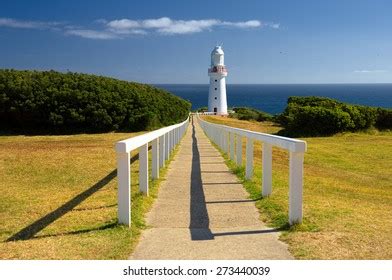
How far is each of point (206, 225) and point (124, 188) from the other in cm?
115

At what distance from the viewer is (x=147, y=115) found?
36.4 m

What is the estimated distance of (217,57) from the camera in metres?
74.8

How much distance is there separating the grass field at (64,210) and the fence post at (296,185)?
1827 millimetres

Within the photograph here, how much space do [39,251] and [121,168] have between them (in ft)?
4.17

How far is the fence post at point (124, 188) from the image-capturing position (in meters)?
5.88

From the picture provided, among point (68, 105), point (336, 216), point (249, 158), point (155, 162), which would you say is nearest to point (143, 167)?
point (155, 162)

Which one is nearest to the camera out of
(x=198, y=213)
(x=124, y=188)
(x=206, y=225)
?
(x=124, y=188)

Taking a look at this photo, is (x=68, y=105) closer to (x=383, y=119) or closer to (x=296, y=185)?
(x=383, y=119)

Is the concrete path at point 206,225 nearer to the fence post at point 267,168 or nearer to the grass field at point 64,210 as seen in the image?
the grass field at point 64,210

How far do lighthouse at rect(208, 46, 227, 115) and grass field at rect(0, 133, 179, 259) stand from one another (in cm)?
6076

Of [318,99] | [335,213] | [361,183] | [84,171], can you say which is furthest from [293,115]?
[335,213]

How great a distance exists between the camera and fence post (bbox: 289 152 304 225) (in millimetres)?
5977

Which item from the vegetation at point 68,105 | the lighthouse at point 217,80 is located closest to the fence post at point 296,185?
the vegetation at point 68,105
